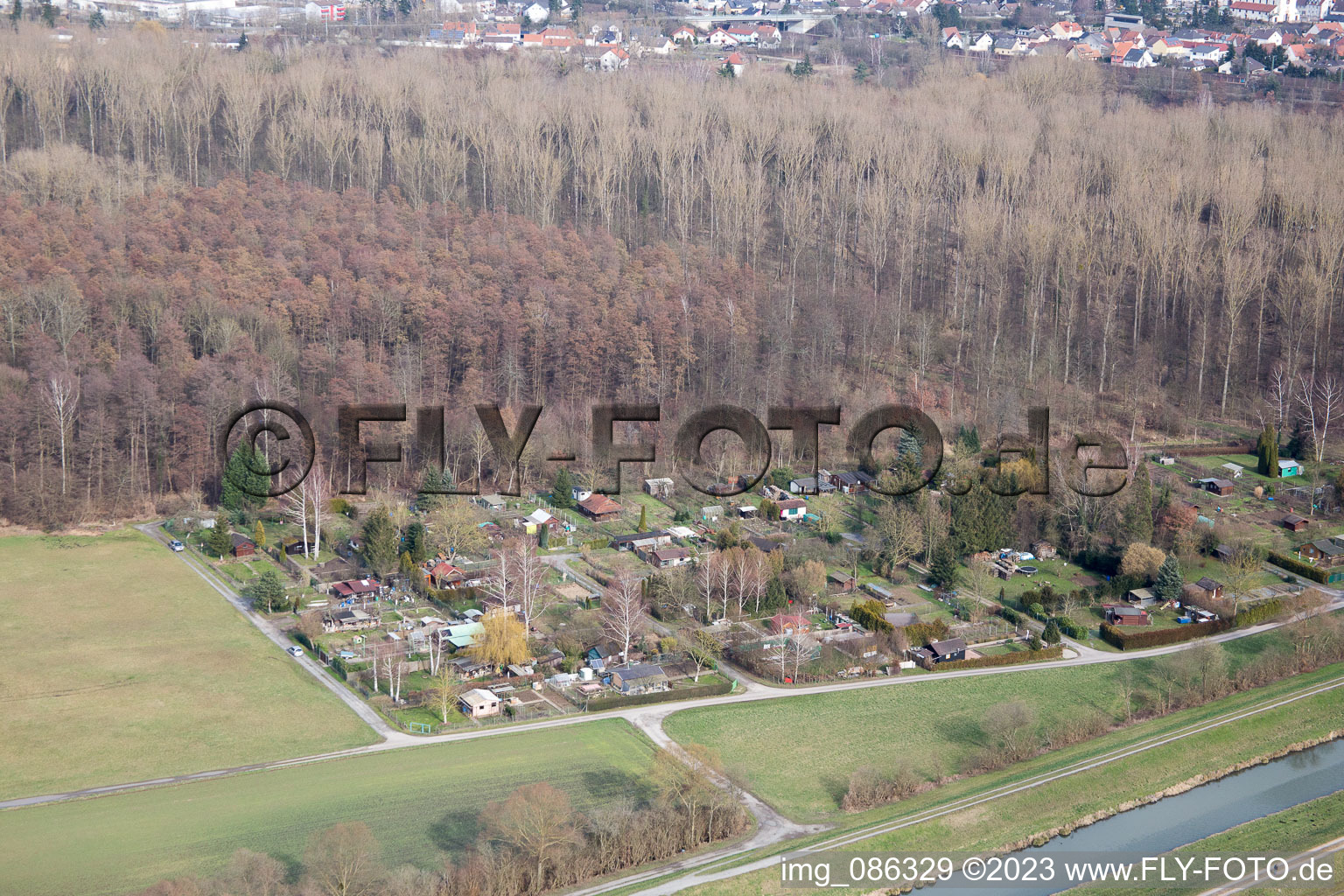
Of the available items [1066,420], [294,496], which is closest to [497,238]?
[294,496]

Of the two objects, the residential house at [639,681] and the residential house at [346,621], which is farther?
the residential house at [346,621]

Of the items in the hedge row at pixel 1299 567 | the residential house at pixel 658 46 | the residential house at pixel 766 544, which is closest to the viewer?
the hedge row at pixel 1299 567

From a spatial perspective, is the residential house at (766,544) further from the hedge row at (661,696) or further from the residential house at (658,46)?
the residential house at (658,46)

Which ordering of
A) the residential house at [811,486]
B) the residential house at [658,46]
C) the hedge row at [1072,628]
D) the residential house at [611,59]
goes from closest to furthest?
the hedge row at [1072,628] → the residential house at [811,486] → the residential house at [611,59] → the residential house at [658,46]

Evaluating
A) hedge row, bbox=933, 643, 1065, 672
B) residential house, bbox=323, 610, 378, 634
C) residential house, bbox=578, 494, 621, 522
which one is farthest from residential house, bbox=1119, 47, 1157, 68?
residential house, bbox=323, 610, 378, 634

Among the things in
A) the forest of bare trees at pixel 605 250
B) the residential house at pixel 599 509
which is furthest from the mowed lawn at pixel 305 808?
the forest of bare trees at pixel 605 250

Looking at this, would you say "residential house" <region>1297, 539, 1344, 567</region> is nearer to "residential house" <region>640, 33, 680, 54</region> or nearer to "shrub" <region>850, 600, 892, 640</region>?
"shrub" <region>850, 600, 892, 640</region>
